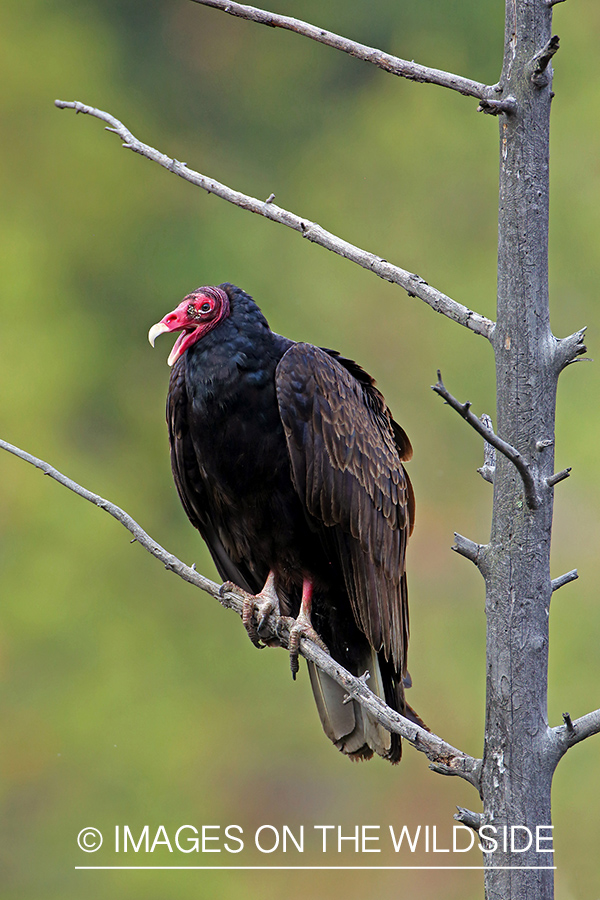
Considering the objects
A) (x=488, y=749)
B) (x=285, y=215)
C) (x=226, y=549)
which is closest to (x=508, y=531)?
(x=488, y=749)

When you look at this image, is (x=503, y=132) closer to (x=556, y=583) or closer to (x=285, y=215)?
(x=285, y=215)

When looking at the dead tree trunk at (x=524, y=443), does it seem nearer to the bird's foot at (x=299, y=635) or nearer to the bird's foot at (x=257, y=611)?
the bird's foot at (x=299, y=635)

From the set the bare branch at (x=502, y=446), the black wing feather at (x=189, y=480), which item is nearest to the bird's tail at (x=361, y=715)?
the black wing feather at (x=189, y=480)

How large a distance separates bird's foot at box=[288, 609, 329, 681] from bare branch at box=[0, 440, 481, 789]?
4cm

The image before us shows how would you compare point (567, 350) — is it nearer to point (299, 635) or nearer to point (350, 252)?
point (350, 252)

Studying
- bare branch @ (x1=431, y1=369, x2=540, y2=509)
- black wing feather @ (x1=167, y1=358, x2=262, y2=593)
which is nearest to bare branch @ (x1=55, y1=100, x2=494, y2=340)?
bare branch @ (x1=431, y1=369, x2=540, y2=509)

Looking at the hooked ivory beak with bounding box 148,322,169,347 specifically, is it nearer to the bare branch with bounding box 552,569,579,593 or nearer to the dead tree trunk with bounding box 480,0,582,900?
the dead tree trunk with bounding box 480,0,582,900

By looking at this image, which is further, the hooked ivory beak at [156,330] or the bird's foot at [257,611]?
the bird's foot at [257,611]

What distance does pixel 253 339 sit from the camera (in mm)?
2199

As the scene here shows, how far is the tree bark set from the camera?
1338 mm

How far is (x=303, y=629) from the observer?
2143 millimetres

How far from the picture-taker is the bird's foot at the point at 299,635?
2.11 m

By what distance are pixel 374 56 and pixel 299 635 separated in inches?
50.2

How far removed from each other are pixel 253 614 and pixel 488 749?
36.9 inches
